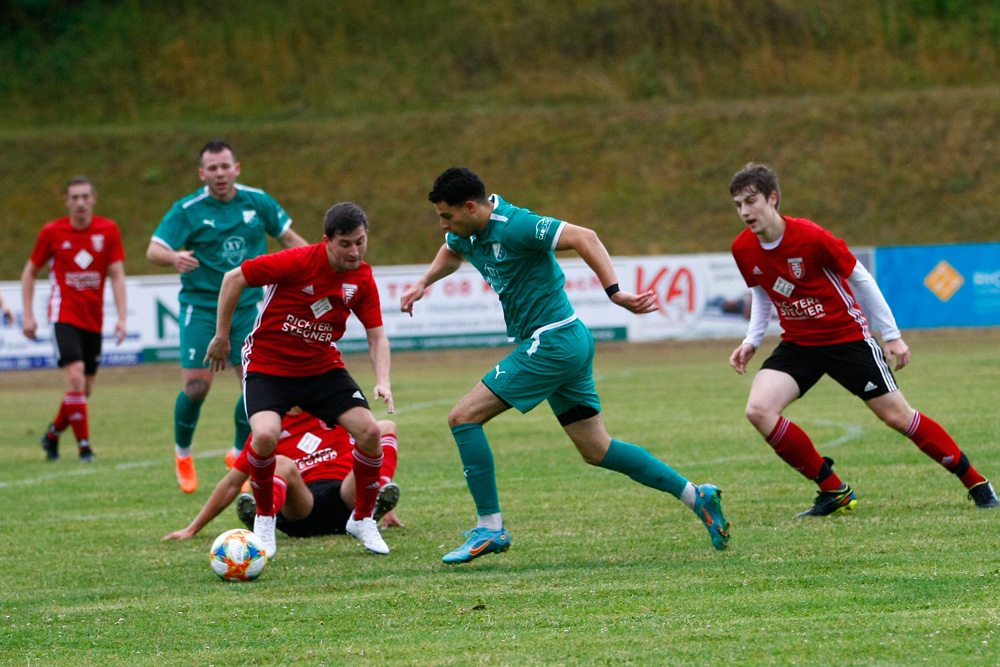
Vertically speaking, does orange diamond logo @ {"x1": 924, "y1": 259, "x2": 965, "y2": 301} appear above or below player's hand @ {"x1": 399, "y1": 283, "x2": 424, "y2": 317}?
below

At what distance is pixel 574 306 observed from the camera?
72.1 feet

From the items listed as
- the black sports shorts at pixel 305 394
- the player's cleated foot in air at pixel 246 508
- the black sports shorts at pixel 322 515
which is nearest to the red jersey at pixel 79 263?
the black sports shorts at pixel 322 515

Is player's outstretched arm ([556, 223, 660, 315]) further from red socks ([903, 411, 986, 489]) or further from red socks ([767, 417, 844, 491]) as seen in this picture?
red socks ([903, 411, 986, 489])

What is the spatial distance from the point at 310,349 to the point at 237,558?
1.22 meters

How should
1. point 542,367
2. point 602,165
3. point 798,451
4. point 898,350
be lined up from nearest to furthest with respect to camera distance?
point 542,367 → point 898,350 → point 798,451 → point 602,165

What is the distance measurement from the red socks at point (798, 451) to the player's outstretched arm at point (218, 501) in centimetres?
287

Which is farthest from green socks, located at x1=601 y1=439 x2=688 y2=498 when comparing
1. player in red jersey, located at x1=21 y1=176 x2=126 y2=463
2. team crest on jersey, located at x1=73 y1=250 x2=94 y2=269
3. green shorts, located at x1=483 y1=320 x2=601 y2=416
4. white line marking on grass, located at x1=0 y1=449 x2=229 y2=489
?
team crest on jersey, located at x1=73 y1=250 x2=94 y2=269

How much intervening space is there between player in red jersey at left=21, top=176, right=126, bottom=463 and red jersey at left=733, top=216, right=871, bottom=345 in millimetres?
6027

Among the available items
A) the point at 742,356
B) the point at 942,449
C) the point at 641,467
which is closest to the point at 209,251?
the point at 742,356

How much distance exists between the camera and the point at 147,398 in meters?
17.2

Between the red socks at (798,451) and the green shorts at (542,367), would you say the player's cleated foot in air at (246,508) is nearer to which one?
the green shorts at (542,367)

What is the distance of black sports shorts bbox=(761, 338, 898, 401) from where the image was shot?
658 cm

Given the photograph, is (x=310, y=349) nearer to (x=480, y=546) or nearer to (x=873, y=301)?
(x=480, y=546)

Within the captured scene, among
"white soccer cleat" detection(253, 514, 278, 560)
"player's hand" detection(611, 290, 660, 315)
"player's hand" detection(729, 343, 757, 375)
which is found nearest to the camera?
"player's hand" detection(611, 290, 660, 315)
